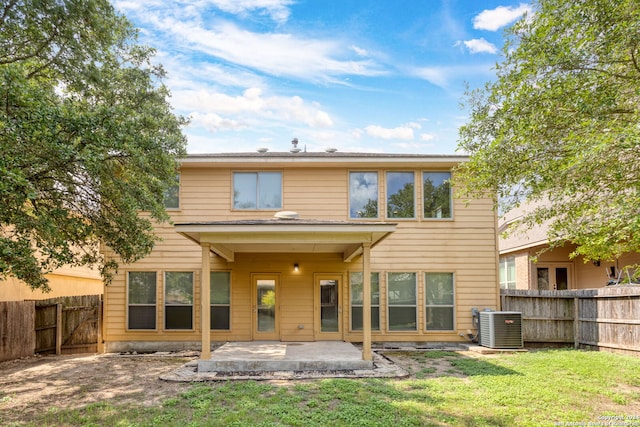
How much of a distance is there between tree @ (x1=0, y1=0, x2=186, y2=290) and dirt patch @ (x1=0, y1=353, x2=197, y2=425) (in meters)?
1.86

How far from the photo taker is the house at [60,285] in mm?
12648

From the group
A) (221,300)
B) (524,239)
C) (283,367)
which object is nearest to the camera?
(283,367)

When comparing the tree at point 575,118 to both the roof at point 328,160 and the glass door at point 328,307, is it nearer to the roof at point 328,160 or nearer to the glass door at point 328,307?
the roof at point 328,160

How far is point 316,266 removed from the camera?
37.0 ft

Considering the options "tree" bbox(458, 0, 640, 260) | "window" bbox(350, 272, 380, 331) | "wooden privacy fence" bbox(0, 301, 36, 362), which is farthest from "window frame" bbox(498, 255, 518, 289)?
"wooden privacy fence" bbox(0, 301, 36, 362)

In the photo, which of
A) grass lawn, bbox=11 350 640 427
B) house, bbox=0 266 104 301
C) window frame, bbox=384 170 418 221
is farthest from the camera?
house, bbox=0 266 104 301

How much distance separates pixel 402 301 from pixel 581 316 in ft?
14.6

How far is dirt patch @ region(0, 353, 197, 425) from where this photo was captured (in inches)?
242

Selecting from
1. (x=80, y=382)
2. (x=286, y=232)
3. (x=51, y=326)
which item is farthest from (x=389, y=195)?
(x=51, y=326)

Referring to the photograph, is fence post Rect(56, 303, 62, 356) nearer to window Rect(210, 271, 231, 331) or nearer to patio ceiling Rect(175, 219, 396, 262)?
window Rect(210, 271, 231, 331)

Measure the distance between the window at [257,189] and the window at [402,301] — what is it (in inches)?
149

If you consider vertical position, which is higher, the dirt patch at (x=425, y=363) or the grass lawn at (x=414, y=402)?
the grass lawn at (x=414, y=402)

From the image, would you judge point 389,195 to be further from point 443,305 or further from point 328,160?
point 443,305

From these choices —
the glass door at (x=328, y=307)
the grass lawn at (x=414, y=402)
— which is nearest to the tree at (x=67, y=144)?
the grass lawn at (x=414, y=402)
